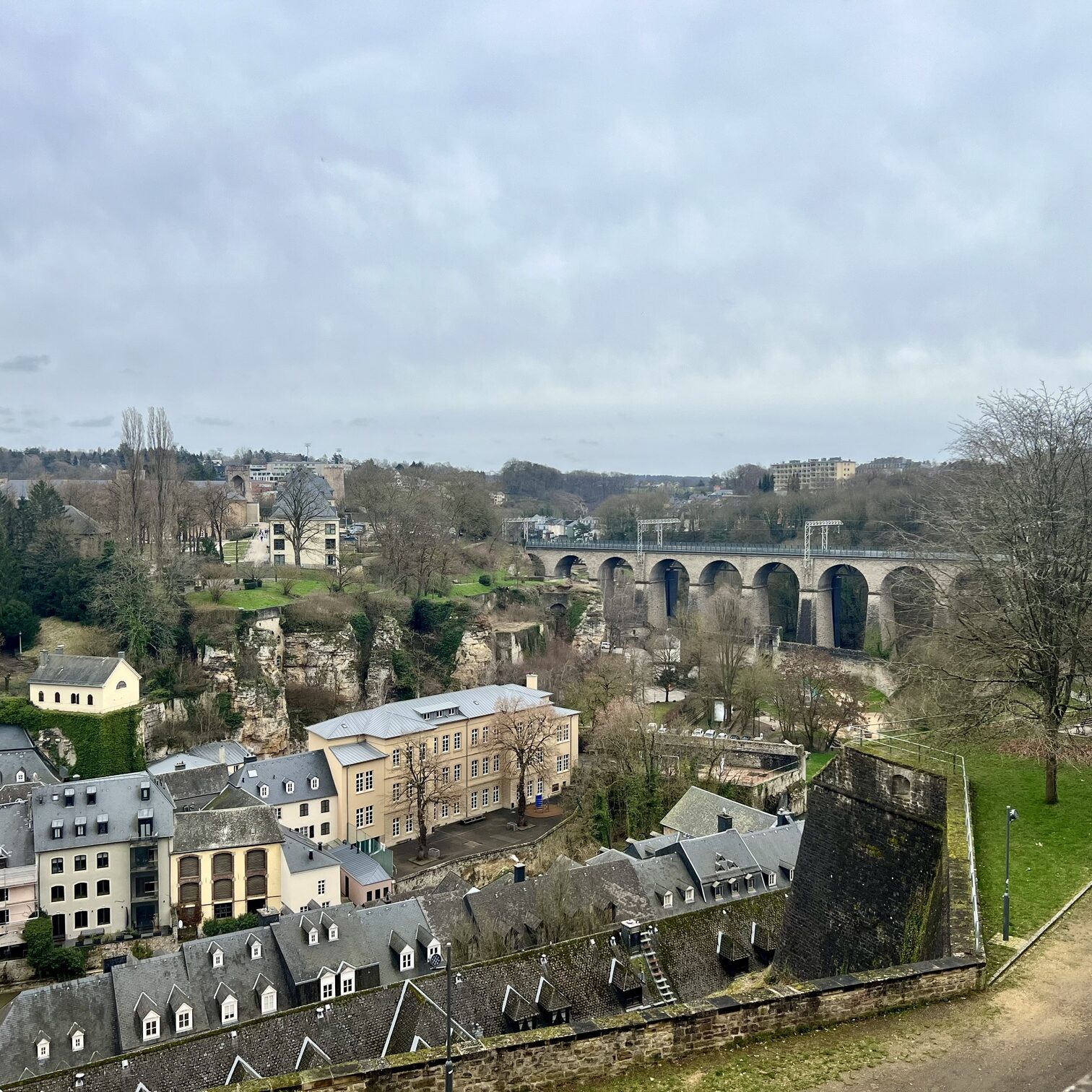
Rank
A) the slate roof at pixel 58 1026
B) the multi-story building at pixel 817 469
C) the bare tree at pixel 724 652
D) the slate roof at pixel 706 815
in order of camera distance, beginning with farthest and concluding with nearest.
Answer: the multi-story building at pixel 817 469, the bare tree at pixel 724 652, the slate roof at pixel 706 815, the slate roof at pixel 58 1026

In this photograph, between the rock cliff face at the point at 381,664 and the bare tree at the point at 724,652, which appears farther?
the rock cliff face at the point at 381,664

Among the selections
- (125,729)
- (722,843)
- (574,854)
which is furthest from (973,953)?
(125,729)

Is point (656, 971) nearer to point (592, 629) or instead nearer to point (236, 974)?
point (236, 974)

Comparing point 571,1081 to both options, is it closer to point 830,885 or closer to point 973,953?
point 973,953

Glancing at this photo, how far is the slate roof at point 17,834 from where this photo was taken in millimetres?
24906

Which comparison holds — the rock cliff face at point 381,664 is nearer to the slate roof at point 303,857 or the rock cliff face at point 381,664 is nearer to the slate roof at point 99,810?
the slate roof at point 303,857

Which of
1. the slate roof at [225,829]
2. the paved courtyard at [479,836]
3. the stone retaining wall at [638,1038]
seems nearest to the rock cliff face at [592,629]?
the paved courtyard at [479,836]

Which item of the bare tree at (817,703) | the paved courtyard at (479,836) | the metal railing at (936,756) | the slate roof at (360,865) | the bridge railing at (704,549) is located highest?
the bridge railing at (704,549)

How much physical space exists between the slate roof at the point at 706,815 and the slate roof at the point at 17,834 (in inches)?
733

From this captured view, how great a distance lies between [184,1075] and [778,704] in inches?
1155

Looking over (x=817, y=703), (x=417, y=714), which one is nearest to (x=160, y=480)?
(x=417, y=714)

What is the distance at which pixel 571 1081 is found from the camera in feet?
25.2

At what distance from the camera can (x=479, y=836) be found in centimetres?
3288

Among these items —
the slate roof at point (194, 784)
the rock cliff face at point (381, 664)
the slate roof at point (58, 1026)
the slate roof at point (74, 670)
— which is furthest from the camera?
the rock cliff face at point (381, 664)
